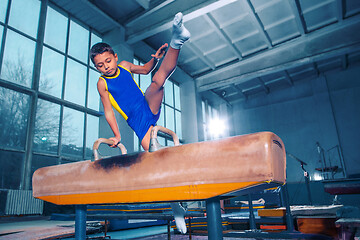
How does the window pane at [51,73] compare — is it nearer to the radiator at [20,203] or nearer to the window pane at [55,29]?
the window pane at [55,29]

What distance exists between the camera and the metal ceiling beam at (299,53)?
9.26 m

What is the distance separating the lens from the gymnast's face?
1.83 metres

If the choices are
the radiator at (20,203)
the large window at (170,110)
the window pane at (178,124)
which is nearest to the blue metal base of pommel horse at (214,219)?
the radiator at (20,203)

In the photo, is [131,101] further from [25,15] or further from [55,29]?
[55,29]

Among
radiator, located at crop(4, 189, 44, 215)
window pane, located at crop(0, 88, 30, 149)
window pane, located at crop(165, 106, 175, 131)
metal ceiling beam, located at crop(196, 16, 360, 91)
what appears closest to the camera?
radiator, located at crop(4, 189, 44, 215)

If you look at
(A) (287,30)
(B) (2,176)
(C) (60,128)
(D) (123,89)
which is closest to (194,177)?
(D) (123,89)

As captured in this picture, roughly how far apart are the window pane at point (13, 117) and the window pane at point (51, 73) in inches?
25.5

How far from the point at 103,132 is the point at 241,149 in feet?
24.4

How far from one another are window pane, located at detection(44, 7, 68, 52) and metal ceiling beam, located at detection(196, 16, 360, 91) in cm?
649

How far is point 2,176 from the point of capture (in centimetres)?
580

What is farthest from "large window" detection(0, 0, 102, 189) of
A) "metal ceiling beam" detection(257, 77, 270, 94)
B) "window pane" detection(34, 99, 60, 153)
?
"metal ceiling beam" detection(257, 77, 270, 94)

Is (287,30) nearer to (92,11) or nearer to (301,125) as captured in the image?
(301,125)

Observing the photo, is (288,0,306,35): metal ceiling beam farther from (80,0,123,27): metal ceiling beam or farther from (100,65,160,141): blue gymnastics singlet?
(100,65,160,141): blue gymnastics singlet

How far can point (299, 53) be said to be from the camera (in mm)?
10078
